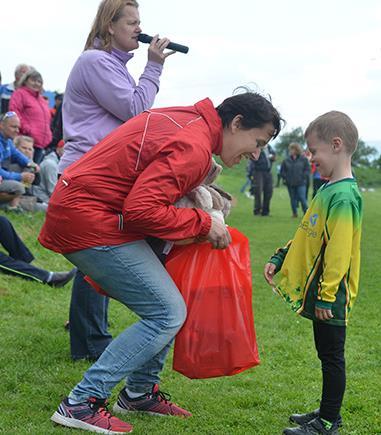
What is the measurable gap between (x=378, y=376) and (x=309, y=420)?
127 cm

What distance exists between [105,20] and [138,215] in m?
1.63

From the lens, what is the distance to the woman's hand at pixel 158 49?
14.4 ft

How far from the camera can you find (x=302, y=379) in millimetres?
5070

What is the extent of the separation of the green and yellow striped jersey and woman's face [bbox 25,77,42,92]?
8.46m

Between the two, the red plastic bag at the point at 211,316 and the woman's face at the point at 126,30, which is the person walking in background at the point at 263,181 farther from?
the red plastic bag at the point at 211,316

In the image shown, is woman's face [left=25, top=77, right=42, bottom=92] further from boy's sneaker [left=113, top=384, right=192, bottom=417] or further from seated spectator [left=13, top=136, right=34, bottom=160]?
boy's sneaker [left=113, top=384, right=192, bottom=417]

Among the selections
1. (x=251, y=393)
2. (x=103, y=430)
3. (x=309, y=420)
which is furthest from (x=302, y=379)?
(x=103, y=430)

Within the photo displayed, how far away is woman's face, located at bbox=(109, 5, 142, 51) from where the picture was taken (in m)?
4.46

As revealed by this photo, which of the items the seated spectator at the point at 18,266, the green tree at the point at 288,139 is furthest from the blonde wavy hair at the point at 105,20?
the green tree at the point at 288,139

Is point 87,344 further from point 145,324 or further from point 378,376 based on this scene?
point 378,376

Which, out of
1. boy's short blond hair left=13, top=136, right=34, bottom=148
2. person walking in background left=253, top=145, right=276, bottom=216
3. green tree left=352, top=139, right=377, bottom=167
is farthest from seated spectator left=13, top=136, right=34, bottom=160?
green tree left=352, top=139, right=377, bottom=167

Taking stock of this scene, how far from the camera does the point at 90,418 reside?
12.6ft

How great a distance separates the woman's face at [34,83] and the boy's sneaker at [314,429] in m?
8.83

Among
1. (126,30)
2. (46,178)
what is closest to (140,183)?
(126,30)
